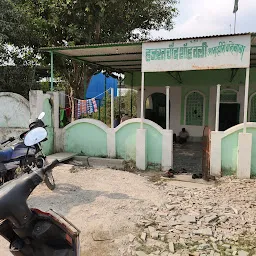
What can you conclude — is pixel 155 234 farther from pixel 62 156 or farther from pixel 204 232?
pixel 62 156

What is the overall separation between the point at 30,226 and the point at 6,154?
11.0ft

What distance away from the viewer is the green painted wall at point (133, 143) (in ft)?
24.9

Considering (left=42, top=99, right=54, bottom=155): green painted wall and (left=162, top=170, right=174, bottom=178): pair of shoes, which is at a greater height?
(left=42, top=99, right=54, bottom=155): green painted wall

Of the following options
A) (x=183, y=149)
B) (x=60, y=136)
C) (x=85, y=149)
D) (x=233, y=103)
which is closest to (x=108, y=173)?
(x=85, y=149)

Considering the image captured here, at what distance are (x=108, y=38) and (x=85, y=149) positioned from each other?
5.55m

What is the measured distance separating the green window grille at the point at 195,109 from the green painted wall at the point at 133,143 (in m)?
6.03

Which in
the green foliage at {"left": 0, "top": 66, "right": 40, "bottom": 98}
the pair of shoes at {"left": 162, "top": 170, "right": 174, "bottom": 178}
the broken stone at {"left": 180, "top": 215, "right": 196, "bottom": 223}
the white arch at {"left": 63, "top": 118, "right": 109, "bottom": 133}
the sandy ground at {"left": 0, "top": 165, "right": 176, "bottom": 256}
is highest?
the green foliage at {"left": 0, "top": 66, "right": 40, "bottom": 98}

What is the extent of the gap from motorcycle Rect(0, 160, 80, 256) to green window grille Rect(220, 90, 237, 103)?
11.5 meters

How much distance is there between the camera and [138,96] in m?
14.3

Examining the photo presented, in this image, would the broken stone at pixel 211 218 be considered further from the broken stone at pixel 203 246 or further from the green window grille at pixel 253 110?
the green window grille at pixel 253 110

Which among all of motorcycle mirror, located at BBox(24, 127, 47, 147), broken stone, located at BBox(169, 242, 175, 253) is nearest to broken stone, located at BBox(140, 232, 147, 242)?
broken stone, located at BBox(169, 242, 175, 253)

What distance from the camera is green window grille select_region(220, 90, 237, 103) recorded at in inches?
488

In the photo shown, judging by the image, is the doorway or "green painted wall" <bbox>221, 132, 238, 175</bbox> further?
the doorway

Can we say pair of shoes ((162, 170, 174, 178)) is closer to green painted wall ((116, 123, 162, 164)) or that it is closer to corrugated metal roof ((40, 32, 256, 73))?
green painted wall ((116, 123, 162, 164))
